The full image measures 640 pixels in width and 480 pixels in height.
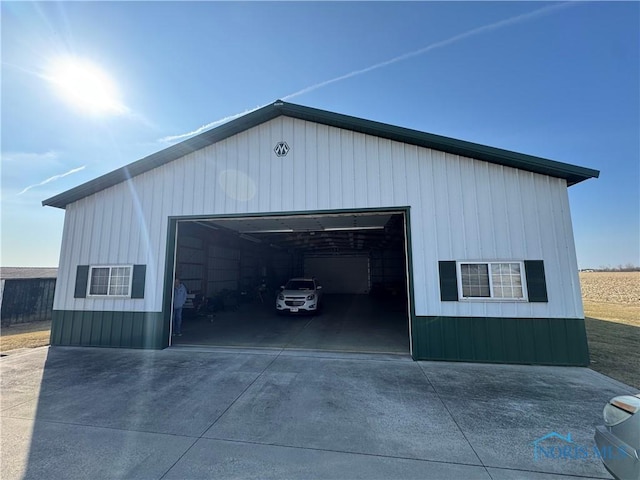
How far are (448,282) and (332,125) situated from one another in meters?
4.82

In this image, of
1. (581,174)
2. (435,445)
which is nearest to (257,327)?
(435,445)

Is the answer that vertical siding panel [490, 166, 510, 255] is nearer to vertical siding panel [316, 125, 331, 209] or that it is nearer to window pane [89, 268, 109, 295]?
vertical siding panel [316, 125, 331, 209]

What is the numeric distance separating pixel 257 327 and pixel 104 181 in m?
6.52

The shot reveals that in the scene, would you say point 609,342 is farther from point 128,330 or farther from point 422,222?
point 128,330

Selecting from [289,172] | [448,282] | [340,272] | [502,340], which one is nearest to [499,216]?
[448,282]

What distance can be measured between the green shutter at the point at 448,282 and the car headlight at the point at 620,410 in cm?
409

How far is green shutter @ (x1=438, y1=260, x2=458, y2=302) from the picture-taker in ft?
21.0

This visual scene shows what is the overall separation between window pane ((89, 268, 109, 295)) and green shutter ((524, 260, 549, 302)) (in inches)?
422

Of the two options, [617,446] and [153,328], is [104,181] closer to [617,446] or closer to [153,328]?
[153,328]

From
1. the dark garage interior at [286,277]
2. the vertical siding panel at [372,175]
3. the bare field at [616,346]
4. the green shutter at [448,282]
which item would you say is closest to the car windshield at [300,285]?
the dark garage interior at [286,277]

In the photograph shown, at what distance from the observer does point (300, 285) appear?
13.2 m

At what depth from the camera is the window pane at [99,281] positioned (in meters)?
7.87

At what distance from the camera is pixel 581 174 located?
19.7 feet

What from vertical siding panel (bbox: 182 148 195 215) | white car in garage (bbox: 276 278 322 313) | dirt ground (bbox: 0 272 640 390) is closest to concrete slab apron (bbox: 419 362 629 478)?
dirt ground (bbox: 0 272 640 390)
